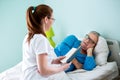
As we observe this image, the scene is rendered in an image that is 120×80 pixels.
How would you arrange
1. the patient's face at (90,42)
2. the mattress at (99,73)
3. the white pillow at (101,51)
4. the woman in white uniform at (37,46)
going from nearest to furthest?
the woman in white uniform at (37,46) < the mattress at (99,73) < the white pillow at (101,51) < the patient's face at (90,42)

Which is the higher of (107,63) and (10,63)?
(107,63)

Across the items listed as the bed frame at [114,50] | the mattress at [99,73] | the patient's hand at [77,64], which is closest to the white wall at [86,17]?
the bed frame at [114,50]

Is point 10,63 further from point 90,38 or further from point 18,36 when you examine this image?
point 90,38

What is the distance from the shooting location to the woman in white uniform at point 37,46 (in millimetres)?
1526

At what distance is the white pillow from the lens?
230 centimetres

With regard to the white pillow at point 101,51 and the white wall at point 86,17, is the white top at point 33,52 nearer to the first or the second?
the white pillow at point 101,51

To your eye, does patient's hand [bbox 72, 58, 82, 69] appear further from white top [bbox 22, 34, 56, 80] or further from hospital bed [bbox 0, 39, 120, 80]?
white top [bbox 22, 34, 56, 80]

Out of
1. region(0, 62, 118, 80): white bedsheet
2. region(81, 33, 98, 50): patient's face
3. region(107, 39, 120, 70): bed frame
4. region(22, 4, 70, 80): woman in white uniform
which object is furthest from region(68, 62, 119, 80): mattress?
region(22, 4, 70, 80): woman in white uniform

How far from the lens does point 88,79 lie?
2.05 meters

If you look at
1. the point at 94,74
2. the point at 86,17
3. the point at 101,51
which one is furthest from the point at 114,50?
the point at 86,17

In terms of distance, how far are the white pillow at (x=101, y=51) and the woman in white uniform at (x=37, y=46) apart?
78cm

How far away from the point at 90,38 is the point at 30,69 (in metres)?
1.01

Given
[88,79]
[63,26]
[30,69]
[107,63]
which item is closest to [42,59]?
[30,69]

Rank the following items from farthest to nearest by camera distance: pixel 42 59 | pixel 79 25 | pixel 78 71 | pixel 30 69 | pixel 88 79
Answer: pixel 79 25 < pixel 78 71 < pixel 88 79 < pixel 30 69 < pixel 42 59
